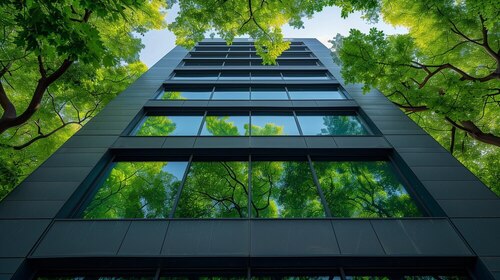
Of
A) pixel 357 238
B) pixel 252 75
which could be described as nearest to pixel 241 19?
pixel 252 75

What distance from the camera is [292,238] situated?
5.86 m

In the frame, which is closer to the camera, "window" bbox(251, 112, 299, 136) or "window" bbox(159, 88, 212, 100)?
"window" bbox(251, 112, 299, 136)

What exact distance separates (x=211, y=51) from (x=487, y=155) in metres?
18.9

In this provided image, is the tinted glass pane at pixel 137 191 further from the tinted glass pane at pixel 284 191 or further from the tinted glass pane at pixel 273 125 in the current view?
the tinted glass pane at pixel 273 125

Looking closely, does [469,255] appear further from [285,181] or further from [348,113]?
[348,113]

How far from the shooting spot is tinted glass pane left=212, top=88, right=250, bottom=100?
12531 millimetres

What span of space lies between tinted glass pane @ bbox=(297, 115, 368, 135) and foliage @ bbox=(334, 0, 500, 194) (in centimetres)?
160

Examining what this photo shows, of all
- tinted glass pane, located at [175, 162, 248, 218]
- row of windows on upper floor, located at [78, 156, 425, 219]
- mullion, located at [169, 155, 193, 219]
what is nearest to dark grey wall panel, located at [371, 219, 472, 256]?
row of windows on upper floor, located at [78, 156, 425, 219]

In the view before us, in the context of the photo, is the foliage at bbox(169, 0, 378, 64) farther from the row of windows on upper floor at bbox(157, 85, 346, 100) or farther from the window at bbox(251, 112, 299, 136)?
the window at bbox(251, 112, 299, 136)

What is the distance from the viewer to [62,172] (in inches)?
287

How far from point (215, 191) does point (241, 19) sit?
330 inches

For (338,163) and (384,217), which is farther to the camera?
(338,163)

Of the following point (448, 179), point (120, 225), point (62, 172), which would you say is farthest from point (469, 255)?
point (62, 172)

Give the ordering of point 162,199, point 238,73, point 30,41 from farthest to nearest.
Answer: point 238,73 → point 162,199 → point 30,41
